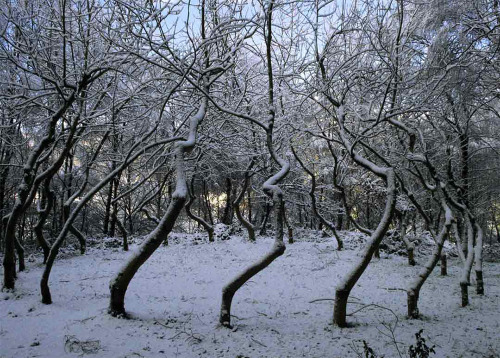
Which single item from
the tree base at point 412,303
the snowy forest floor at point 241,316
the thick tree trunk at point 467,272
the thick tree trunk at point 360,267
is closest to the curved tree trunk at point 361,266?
the thick tree trunk at point 360,267

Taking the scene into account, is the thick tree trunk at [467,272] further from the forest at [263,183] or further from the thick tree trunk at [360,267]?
the thick tree trunk at [360,267]

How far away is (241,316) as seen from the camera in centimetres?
550

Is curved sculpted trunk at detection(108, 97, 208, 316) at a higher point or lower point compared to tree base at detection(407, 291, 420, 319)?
higher

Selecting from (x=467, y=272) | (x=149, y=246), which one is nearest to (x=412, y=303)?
(x=467, y=272)

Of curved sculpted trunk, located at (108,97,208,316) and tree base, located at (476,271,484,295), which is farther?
tree base, located at (476,271,484,295)

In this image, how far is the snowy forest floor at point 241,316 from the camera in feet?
13.8

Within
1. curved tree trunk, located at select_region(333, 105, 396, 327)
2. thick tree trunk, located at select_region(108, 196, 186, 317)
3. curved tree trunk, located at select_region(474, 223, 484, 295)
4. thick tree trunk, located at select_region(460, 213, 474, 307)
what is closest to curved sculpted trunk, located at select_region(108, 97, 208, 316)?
thick tree trunk, located at select_region(108, 196, 186, 317)

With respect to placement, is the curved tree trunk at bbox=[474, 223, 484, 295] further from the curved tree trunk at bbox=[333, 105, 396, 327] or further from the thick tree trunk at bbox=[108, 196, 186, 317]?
the thick tree trunk at bbox=[108, 196, 186, 317]

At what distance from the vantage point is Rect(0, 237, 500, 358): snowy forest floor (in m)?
4.21

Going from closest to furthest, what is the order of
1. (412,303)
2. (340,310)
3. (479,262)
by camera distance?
1. (340,310)
2. (412,303)
3. (479,262)

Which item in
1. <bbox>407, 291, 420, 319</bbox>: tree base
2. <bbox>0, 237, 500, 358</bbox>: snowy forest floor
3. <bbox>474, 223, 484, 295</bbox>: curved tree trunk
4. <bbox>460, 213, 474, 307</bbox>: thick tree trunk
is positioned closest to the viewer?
<bbox>0, 237, 500, 358</bbox>: snowy forest floor

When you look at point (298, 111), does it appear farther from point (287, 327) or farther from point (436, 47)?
point (287, 327)

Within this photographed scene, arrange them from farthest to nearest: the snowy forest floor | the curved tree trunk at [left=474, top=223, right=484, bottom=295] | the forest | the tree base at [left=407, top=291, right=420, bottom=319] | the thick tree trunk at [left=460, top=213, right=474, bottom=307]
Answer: the curved tree trunk at [left=474, top=223, right=484, bottom=295] < the thick tree trunk at [left=460, top=213, right=474, bottom=307] < the tree base at [left=407, top=291, right=420, bottom=319] < the forest < the snowy forest floor

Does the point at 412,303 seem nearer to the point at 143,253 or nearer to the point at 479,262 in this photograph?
the point at 479,262
